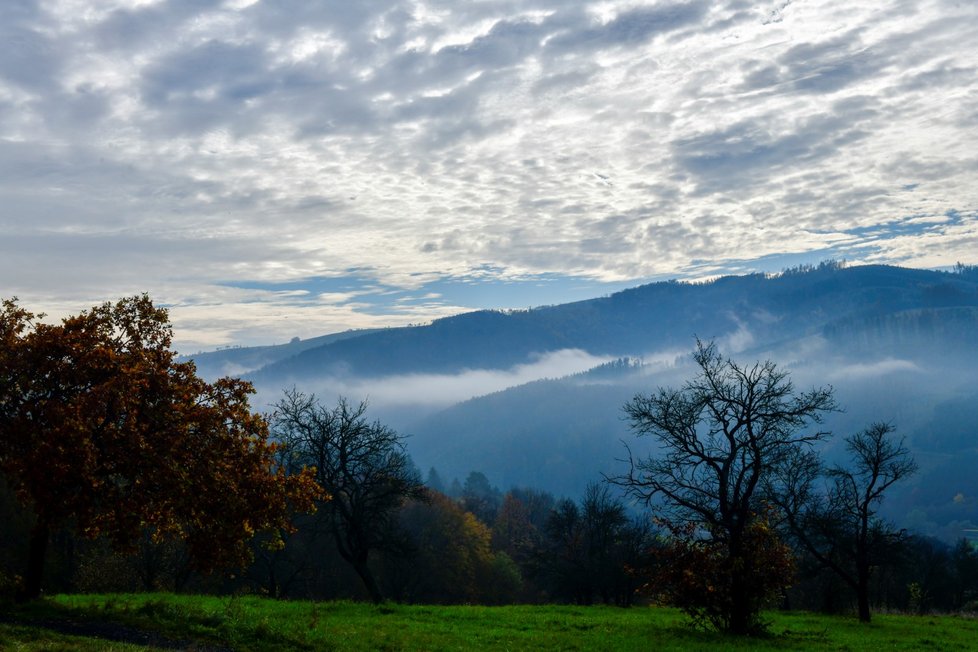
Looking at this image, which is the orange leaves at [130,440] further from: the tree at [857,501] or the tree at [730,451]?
the tree at [857,501]

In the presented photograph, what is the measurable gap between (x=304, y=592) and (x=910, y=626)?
57.9 meters

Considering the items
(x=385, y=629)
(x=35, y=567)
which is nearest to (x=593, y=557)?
(x=385, y=629)

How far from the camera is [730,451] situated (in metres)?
27.4

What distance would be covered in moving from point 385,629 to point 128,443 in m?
11.4

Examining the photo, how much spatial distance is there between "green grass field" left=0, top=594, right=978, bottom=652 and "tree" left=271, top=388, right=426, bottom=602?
464 inches

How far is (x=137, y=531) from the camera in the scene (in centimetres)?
2020

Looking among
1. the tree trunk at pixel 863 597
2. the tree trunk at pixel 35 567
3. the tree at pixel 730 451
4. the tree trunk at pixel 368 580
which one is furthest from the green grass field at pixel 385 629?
the tree trunk at pixel 368 580

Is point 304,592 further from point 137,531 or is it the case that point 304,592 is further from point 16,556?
point 137,531

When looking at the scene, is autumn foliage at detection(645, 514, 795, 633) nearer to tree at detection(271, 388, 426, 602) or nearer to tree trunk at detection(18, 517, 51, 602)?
tree at detection(271, 388, 426, 602)

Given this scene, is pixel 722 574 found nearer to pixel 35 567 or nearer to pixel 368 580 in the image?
pixel 368 580

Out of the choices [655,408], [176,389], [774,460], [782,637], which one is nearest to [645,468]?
[655,408]

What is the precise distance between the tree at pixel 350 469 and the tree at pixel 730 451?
20.2 meters

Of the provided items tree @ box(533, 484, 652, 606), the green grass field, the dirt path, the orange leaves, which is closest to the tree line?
the orange leaves

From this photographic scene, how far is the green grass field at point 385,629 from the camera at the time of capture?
64.1 feet
